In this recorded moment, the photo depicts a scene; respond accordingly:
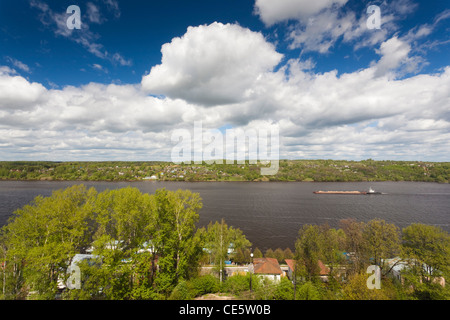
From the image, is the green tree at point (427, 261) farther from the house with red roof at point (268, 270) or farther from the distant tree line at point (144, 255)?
the house with red roof at point (268, 270)

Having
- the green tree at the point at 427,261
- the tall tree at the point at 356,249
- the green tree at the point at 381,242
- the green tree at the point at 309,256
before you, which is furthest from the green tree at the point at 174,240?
the green tree at the point at 427,261

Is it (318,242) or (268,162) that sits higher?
(268,162)

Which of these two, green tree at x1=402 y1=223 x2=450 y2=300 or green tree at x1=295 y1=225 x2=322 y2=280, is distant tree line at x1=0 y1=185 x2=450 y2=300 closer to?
green tree at x1=402 y1=223 x2=450 y2=300

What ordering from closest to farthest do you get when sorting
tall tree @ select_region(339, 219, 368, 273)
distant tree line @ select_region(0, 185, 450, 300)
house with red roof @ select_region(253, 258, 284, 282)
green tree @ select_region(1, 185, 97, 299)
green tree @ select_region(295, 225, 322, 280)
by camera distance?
green tree @ select_region(1, 185, 97, 299) < distant tree line @ select_region(0, 185, 450, 300) < tall tree @ select_region(339, 219, 368, 273) < green tree @ select_region(295, 225, 322, 280) < house with red roof @ select_region(253, 258, 284, 282)

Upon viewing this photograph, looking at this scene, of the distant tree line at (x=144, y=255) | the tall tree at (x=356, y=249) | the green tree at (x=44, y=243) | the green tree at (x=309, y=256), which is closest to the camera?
the green tree at (x=44, y=243)

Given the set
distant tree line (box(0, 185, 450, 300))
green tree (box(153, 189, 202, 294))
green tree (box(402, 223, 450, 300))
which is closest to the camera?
distant tree line (box(0, 185, 450, 300))

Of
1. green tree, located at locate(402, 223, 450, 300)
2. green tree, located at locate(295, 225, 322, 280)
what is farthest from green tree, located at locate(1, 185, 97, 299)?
green tree, located at locate(402, 223, 450, 300)
